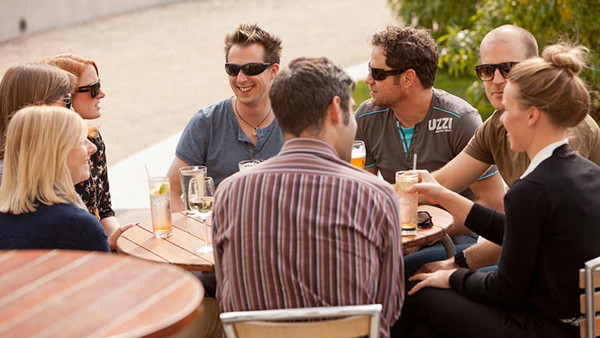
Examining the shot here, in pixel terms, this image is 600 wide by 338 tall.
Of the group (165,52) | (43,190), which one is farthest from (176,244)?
(165,52)

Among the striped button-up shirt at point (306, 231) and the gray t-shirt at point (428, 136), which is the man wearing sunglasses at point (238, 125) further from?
the striped button-up shirt at point (306, 231)

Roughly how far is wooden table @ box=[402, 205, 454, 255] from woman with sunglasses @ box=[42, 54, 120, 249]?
177cm

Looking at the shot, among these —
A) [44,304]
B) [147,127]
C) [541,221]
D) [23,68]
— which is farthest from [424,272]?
[147,127]

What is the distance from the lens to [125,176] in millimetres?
8086

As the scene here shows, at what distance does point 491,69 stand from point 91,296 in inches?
105

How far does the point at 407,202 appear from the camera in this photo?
11.2 ft

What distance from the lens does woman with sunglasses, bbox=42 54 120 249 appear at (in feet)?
14.7

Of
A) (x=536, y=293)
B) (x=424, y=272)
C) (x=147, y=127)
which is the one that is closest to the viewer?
(x=536, y=293)

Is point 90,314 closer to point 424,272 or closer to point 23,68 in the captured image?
point 424,272

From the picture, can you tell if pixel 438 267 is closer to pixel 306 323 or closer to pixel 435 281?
pixel 435 281

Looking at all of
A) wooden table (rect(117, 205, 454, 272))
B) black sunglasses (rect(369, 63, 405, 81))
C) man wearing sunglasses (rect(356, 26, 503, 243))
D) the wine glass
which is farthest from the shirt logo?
the wine glass

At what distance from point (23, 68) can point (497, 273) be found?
2.59 m

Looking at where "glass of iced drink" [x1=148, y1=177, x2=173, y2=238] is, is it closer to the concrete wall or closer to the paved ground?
the paved ground

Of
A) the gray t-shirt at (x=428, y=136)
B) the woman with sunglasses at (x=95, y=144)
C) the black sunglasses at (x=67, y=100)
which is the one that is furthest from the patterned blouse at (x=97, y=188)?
the gray t-shirt at (x=428, y=136)
